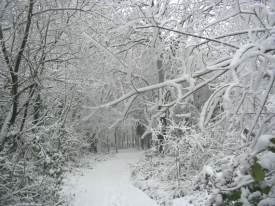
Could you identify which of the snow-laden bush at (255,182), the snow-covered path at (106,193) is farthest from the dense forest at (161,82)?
the snow-covered path at (106,193)

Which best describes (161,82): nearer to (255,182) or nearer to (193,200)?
(255,182)

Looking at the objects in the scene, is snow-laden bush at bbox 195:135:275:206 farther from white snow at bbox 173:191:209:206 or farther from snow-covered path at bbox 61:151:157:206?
snow-covered path at bbox 61:151:157:206

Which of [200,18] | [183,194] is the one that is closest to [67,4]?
[200,18]

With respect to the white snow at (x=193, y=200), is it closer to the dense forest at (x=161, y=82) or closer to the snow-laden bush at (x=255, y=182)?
the dense forest at (x=161, y=82)

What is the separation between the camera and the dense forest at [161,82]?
2002 mm

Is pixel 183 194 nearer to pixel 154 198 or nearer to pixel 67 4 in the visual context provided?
pixel 154 198

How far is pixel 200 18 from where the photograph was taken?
2.85 meters

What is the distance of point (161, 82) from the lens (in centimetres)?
358

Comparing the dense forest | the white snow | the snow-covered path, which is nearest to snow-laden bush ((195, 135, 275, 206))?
the dense forest

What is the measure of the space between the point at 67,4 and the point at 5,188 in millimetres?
3329

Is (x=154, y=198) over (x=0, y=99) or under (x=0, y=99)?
under

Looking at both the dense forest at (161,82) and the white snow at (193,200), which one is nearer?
the dense forest at (161,82)

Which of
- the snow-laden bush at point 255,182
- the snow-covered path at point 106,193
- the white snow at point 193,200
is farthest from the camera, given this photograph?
the snow-covered path at point 106,193

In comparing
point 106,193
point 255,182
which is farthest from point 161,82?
point 106,193
